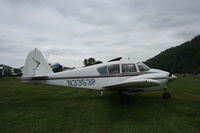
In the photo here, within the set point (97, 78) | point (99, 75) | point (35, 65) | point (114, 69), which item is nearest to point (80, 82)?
point (97, 78)

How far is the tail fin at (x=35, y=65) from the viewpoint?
8.88 meters

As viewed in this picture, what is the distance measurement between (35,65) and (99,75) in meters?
3.73

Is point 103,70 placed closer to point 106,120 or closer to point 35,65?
point 106,120

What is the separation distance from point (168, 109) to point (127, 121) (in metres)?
2.41

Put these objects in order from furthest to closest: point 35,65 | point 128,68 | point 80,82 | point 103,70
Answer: point 35,65 → point 80,82 → point 103,70 → point 128,68

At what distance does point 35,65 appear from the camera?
8.98m

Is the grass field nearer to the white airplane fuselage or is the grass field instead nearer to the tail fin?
the white airplane fuselage

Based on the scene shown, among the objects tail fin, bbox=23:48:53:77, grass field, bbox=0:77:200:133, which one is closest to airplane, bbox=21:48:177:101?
tail fin, bbox=23:48:53:77

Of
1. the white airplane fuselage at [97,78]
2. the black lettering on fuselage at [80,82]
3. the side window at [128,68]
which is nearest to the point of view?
the white airplane fuselage at [97,78]

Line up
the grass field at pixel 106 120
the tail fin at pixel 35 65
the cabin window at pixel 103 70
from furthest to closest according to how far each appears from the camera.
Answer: the tail fin at pixel 35 65 < the cabin window at pixel 103 70 < the grass field at pixel 106 120

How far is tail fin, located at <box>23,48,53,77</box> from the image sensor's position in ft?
29.1

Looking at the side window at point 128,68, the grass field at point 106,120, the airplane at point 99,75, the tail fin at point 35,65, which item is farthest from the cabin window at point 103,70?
the tail fin at point 35,65

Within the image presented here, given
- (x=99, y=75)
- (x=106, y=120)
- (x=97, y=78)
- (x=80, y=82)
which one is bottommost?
(x=106, y=120)

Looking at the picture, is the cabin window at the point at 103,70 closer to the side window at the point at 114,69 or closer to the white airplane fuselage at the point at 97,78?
the white airplane fuselage at the point at 97,78
